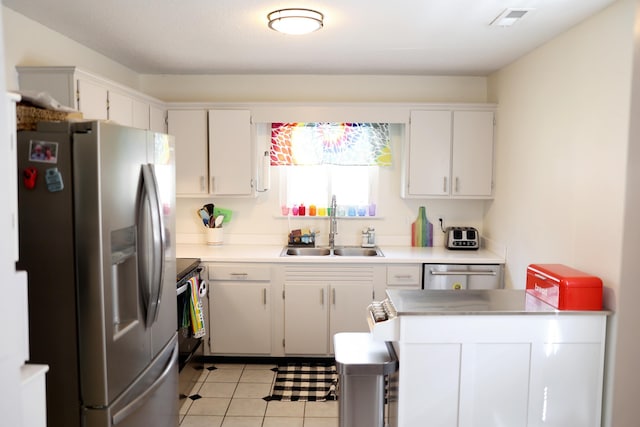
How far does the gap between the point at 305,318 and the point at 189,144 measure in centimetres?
172

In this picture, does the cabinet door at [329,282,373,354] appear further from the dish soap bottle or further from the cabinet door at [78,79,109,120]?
the cabinet door at [78,79,109,120]

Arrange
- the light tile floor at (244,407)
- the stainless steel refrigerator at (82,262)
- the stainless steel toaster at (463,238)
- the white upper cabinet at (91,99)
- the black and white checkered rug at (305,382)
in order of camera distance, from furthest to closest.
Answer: the stainless steel toaster at (463,238), the black and white checkered rug at (305,382), the light tile floor at (244,407), the white upper cabinet at (91,99), the stainless steel refrigerator at (82,262)

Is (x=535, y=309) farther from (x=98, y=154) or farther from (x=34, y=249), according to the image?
(x=34, y=249)

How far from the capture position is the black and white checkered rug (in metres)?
3.31

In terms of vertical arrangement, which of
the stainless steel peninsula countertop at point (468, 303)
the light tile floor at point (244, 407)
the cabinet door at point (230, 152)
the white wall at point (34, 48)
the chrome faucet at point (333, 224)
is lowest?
the light tile floor at point (244, 407)

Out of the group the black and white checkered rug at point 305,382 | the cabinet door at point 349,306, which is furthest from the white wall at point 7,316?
the cabinet door at point 349,306

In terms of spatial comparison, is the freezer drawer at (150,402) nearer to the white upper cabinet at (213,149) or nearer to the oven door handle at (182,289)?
the oven door handle at (182,289)

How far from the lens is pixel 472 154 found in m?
3.98

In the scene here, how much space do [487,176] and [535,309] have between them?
190cm

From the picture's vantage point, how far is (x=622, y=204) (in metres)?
2.17

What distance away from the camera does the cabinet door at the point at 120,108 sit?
10.00 feet

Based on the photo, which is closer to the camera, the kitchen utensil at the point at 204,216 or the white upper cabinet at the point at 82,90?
the white upper cabinet at the point at 82,90

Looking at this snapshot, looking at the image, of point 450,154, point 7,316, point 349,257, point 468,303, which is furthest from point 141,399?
point 450,154

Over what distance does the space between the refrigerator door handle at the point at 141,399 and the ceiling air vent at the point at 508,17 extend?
8.24 ft
